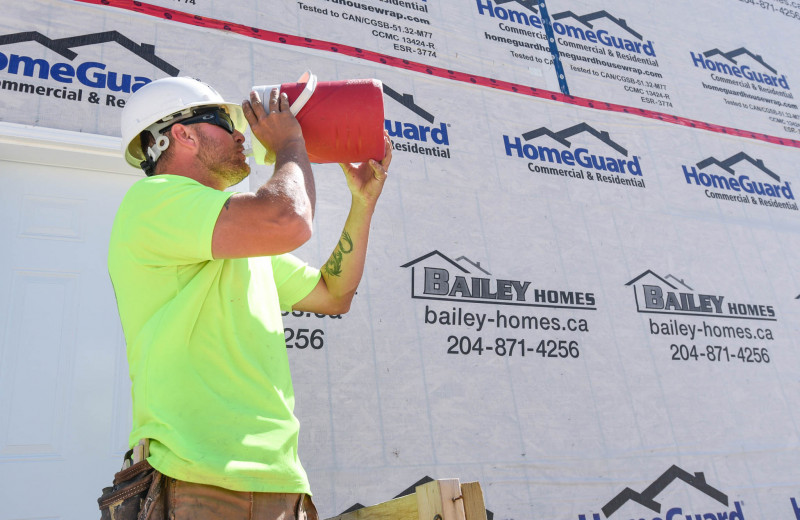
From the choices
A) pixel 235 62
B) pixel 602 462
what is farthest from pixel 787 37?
pixel 235 62

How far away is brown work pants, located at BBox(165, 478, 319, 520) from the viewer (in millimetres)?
988

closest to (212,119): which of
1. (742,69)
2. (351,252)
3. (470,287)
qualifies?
(351,252)

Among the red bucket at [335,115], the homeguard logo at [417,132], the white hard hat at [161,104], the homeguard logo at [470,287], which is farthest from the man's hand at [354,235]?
the homeguard logo at [417,132]

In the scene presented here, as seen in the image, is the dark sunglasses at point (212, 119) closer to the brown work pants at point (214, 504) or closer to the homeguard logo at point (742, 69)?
the brown work pants at point (214, 504)

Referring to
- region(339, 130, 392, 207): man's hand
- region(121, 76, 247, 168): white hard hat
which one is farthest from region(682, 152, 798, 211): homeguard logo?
region(121, 76, 247, 168): white hard hat

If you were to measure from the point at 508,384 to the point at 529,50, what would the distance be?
71.6 inches

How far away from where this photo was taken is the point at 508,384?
2.50 meters

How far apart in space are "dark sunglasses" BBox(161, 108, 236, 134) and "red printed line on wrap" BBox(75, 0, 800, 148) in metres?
1.35

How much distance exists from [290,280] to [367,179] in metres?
0.30

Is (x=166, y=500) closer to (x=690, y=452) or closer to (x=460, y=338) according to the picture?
(x=460, y=338)

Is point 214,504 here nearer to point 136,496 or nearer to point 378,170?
point 136,496

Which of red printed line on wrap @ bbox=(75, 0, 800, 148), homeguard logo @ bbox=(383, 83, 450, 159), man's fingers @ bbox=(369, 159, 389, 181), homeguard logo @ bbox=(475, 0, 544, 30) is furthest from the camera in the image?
homeguard logo @ bbox=(475, 0, 544, 30)

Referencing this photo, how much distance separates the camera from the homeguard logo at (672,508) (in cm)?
249

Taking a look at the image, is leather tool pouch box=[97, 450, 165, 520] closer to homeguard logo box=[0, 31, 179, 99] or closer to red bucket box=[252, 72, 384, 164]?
red bucket box=[252, 72, 384, 164]
